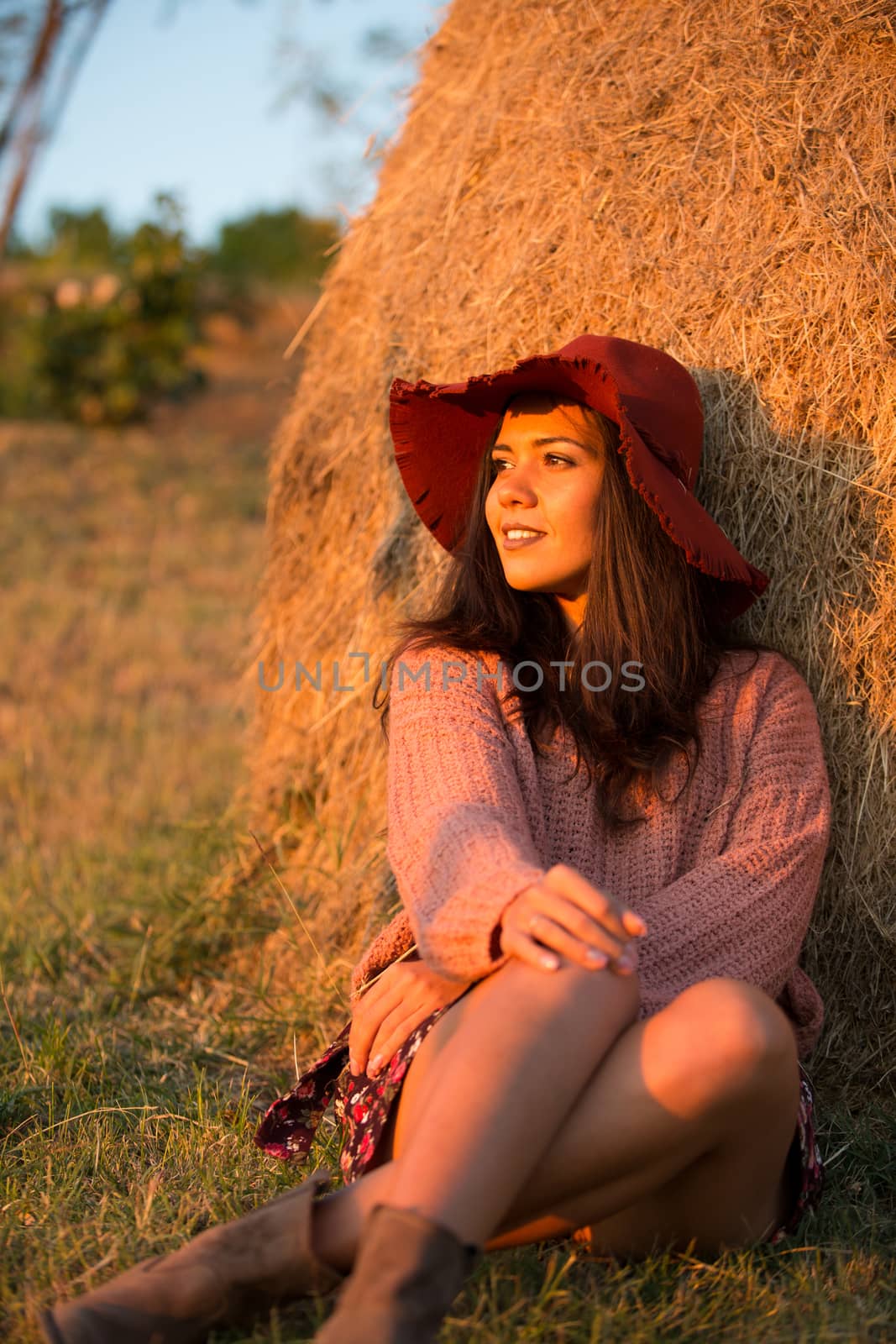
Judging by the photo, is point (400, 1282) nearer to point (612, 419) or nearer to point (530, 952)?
point (530, 952)

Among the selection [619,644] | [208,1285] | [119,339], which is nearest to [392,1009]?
[208,1285]

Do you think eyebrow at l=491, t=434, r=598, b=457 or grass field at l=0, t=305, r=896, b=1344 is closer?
grass field at l=0, t=305, r=896, b=1344

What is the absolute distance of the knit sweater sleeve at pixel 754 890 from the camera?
2.03 meters

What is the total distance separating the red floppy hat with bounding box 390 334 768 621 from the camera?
2221 mm

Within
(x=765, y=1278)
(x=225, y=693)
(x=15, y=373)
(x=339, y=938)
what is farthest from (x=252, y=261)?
(x=765, y=1278)

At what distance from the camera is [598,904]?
1732 millimetres

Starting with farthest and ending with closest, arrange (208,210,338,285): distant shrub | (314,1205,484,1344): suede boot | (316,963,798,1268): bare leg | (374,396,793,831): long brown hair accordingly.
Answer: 1. (208,210,338,285): distant shrub
2. (374,396,793,831): long brown hair
3. (316,963,798,1268): bare leg
4. (314,1205,484,1344): suede boot

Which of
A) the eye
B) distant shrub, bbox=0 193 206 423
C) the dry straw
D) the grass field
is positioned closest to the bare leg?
the grass field

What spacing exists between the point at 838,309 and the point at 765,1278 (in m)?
1.76

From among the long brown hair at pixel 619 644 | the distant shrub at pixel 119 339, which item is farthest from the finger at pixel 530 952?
the distant shrub at pixel 119 339

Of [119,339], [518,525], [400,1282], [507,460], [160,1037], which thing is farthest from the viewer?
[119,339]

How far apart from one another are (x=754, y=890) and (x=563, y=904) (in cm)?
48

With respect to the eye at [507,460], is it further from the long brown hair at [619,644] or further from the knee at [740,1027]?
the knee at [740,1027]

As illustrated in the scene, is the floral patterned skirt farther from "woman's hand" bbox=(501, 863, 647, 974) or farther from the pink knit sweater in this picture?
"woman's hand" bbox=(501, 863, 647, 974)
